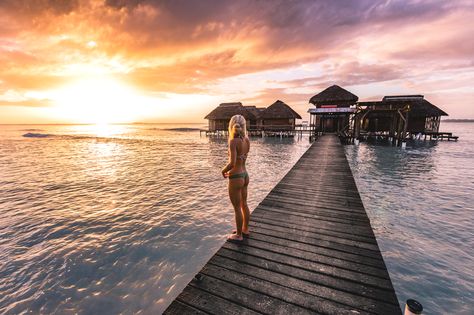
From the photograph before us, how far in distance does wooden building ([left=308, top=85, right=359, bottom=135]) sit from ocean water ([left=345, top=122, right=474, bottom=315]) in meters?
17.2

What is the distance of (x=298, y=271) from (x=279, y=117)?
34.0m

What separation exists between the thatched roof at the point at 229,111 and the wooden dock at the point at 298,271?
3381 centimetres

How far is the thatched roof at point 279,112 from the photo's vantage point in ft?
114

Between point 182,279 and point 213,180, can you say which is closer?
point 182,279

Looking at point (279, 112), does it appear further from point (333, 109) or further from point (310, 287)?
point (310, 287)

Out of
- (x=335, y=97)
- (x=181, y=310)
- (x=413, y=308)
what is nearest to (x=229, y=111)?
(x=335, y=97)

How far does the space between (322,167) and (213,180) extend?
5.36m

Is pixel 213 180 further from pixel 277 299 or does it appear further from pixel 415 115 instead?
pixel 415 115

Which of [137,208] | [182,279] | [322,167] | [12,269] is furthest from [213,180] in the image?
[12,269]

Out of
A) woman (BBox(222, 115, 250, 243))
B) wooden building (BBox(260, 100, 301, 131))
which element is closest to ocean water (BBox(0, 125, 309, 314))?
woman (BBox(222, 115, 250, 243))

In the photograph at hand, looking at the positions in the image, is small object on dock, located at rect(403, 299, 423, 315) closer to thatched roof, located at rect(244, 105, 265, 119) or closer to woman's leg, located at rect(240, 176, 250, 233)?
woman's leg, located at rect(240, 176, 250, 233)

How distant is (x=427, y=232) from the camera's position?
5812 mm

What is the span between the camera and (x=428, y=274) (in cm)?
426

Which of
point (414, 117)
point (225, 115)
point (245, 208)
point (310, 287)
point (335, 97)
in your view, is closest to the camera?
point (310, 287)
